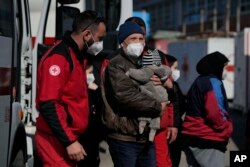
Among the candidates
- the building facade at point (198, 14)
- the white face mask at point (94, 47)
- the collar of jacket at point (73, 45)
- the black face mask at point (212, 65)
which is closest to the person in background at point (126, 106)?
the white face mask at point (94, 47)

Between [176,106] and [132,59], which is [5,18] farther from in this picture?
[176,106]

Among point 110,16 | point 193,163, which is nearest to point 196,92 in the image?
point 193,163

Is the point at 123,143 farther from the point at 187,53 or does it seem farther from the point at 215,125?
Answer: the point at 187,53

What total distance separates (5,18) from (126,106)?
4.36ft

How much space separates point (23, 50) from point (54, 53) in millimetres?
2635

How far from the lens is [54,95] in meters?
3.85

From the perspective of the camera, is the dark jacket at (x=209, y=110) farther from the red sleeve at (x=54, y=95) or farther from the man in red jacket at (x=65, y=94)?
the red sleeve at (x=54, y=95)

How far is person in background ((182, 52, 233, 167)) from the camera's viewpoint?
16.9 ft

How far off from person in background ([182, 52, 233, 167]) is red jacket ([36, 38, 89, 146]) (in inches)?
58.2

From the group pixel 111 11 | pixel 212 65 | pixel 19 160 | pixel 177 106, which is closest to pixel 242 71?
pixel 111 11

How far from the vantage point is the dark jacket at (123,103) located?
4.10m

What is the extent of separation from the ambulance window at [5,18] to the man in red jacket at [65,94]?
0.68m

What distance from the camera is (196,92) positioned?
17.3 feet

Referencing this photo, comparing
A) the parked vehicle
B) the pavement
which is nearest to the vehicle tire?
the pavement
